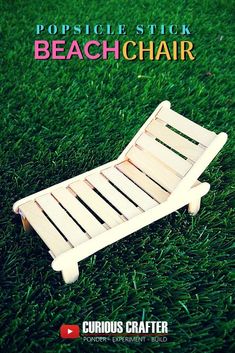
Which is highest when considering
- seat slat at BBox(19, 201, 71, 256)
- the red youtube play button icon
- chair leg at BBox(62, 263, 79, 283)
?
seat slat at BBox(19, 201, 71, 256)

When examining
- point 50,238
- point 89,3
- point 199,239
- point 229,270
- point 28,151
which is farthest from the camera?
point 89,3

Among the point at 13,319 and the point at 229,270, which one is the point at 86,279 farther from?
the point at 229,270

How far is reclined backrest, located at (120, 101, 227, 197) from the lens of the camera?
266 cm

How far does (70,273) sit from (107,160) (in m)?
1.40

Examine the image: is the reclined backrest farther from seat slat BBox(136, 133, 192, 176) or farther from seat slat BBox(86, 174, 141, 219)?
seat slat BBox(86, 174, 141, 219)

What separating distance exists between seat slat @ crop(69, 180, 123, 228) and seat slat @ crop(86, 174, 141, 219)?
50mm

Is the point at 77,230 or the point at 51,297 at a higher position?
the point at 77,230

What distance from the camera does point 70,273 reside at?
236 cm

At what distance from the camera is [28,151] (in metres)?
3.50

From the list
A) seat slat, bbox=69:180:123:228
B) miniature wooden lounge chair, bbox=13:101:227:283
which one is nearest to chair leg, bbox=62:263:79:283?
miniature wooden lounge chair, bbox=13:101:227:283

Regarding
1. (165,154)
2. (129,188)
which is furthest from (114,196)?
(165,154)

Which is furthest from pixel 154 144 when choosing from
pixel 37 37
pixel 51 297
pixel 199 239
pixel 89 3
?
pixel 89 3

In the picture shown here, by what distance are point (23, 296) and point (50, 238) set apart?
40 centimetres

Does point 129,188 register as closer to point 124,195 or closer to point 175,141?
point 124,195
